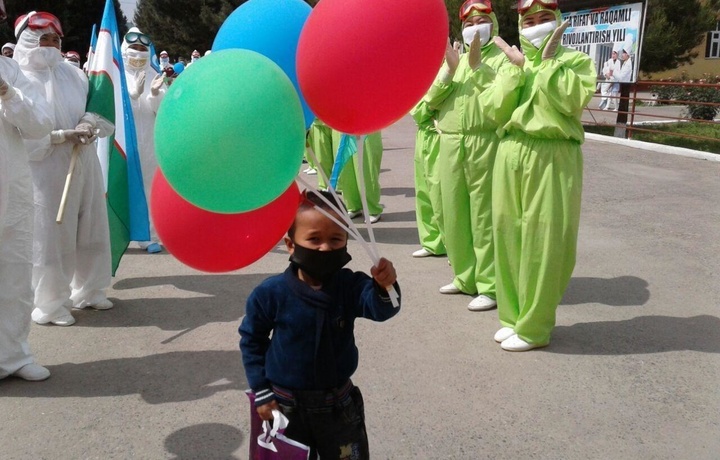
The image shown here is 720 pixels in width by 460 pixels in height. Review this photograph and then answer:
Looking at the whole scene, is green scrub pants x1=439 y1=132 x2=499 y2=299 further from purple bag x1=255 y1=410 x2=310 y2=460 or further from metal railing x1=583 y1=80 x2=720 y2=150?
metal railing x1=583 y1=80 x2=720 y2=150

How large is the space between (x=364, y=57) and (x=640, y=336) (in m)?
3.27

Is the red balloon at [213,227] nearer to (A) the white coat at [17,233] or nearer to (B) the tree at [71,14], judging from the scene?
(A) the white coat at [17,233]

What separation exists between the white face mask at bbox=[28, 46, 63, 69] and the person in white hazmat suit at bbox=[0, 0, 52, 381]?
458mm

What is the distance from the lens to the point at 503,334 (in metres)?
4.31

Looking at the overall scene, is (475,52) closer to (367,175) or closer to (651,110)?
(367,175)

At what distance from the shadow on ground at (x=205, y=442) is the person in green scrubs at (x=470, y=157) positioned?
7.24ft

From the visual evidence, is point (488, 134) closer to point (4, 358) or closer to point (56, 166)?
point (56, 166)

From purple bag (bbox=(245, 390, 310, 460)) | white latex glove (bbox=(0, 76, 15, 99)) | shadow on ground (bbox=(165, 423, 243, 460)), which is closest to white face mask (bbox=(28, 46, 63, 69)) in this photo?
white latex glove (bbox=(0, 76, 15, 99))

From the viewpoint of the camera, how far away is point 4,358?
3.90 meters

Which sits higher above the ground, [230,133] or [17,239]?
[230,133]

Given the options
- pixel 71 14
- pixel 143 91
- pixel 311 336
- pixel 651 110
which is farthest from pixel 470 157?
pixel 71 14

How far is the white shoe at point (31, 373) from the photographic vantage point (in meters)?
3.97

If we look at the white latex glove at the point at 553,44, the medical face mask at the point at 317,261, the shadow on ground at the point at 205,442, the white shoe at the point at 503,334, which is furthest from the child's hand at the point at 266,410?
the white latex glove at the point at 553,44

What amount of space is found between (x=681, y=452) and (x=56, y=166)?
4.12m
